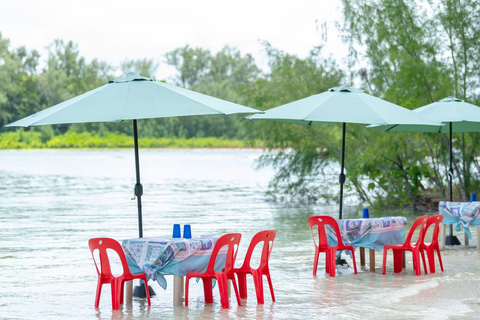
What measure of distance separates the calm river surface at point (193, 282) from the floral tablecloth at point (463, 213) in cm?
48

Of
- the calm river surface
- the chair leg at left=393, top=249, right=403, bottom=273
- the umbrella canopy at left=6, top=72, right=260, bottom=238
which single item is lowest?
the calm river surface

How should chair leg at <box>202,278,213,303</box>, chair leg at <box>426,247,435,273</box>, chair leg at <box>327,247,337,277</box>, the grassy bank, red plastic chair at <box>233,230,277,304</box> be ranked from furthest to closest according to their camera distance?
the grassy bank → chair leg at <box>426,247,435,273</box> → chair leg at <box>327,247,337,277</box> → chair leg at <box>202,278,213,303</box> → red plastic chair at <box>233,230,277,304</box>

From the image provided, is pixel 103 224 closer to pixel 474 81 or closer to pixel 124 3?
pixel 474 81

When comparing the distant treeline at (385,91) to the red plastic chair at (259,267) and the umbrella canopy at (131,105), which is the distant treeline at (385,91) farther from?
the umbrella canopy at (131,105)

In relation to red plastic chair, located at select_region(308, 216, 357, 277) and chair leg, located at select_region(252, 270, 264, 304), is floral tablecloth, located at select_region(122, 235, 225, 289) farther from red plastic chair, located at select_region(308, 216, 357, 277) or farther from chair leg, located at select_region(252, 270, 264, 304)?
red plastic chair, located at select_region(308, 216, 357, 277)

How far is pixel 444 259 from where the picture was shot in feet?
35.3

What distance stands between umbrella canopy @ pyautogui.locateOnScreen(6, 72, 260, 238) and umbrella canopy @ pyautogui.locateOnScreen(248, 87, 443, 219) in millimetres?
1587

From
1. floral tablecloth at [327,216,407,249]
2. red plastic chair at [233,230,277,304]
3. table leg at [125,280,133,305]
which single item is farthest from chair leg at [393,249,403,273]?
table leg at [125,280,133,305]

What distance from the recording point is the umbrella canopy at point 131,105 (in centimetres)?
696

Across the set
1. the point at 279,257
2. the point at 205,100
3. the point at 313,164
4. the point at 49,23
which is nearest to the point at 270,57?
the point at 313,164

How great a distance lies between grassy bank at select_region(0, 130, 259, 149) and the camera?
69.4 meters

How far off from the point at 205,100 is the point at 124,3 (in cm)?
8515

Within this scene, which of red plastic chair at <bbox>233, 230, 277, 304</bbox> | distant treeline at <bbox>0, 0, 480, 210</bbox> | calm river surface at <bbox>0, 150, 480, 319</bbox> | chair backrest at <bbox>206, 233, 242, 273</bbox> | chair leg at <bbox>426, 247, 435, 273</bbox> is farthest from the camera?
distant treeline at <bbox>0, 0, 480, 210</bbox>

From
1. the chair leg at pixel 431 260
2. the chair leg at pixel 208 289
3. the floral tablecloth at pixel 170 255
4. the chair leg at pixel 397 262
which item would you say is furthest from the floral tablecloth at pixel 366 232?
the floral tablecloth at pixel 170 255
